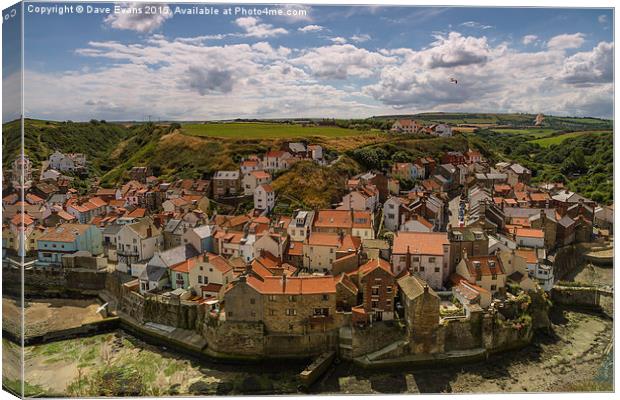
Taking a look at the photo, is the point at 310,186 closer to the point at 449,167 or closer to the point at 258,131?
Answer: the point at 449,167

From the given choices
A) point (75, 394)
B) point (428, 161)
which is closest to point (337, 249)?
point (75, 394)

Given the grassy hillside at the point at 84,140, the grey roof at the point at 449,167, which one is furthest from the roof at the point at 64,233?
the grey roof at the point at 449,167

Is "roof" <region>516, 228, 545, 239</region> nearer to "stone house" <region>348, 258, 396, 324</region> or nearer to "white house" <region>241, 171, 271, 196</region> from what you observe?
"stone house" <region>348, 258, 396, 324</region>

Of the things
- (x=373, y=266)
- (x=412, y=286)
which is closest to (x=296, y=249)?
(x=373, y=266)

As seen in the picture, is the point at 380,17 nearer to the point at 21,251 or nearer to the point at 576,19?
the point at 576,19

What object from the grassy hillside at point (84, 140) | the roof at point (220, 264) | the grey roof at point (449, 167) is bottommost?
the roof at point (220, 264)

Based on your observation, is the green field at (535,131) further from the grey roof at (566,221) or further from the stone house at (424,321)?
the stone house at (424,321)
